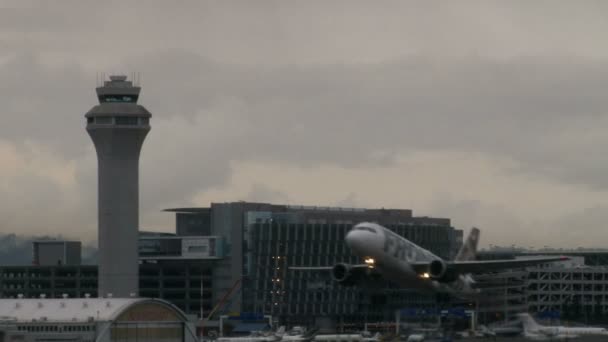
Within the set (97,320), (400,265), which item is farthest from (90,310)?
(400,265)

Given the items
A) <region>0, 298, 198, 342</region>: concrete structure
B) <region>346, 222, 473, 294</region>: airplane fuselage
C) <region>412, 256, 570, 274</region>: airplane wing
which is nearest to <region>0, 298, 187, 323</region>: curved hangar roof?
<region>0, 298, 198, 342</region>: concrete structure

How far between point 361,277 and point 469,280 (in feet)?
50.4

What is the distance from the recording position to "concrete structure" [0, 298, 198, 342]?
173 metres

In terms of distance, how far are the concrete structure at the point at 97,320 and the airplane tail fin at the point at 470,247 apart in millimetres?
38746

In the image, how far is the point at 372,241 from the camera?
140 m

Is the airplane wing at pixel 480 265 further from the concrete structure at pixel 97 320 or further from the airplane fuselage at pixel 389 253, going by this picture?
the concrete structure at pixel 97 320

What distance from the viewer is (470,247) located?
177 metres

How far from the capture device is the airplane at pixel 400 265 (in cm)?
14088

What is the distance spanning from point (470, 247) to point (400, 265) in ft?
116

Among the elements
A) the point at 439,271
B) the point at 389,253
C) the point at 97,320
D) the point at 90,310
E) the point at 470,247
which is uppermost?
the point at 470,247

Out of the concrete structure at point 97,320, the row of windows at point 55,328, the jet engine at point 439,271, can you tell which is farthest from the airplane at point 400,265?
the row of windows at point 55,328

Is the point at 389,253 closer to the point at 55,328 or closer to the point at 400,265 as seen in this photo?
the point at 400,265

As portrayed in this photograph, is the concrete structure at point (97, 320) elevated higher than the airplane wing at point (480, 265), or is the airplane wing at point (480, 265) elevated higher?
the airplane wing at point (480, 265)

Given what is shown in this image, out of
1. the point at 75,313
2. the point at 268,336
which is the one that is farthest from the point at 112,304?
the point at 268,336
